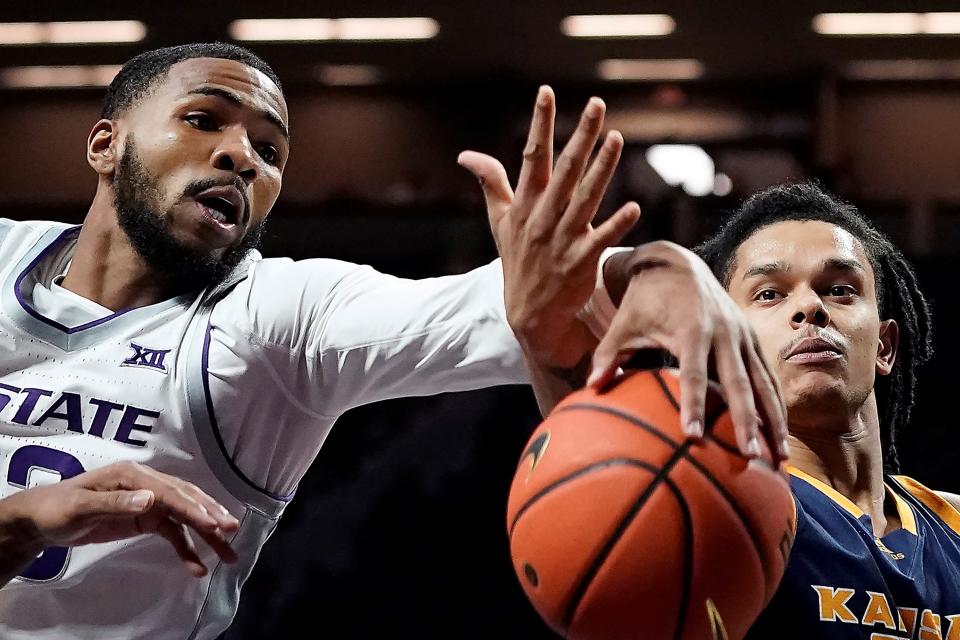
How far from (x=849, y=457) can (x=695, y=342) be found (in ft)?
3.57

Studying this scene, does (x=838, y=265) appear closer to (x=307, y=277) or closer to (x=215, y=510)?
(x=307, y=277)

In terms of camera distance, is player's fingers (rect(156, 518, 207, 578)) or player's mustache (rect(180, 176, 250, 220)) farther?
player's mustache (rect(180, 176, 250, 220))

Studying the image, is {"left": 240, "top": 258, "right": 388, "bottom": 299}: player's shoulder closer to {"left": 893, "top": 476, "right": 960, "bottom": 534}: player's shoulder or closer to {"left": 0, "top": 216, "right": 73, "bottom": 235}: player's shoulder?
{"left": 0, "top": 216, "right": 73, "bottom": 235}: player's shoulder

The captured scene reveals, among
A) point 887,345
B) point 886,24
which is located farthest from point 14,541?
point 886,24

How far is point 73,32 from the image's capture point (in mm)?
10320

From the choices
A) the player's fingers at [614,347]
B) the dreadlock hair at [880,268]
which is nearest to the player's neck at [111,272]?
the player's fingers at [614,347]

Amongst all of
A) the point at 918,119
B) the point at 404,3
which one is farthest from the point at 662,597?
the point at 918,119

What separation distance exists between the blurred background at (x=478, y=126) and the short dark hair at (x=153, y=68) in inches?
86.0

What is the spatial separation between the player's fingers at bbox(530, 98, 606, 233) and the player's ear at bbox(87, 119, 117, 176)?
144 cm

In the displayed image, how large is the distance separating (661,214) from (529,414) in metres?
2.30

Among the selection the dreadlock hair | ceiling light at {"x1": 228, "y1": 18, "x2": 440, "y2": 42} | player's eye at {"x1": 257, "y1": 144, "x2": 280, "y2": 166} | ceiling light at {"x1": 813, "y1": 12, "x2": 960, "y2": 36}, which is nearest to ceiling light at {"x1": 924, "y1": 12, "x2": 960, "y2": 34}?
ceiling light at {"x1": 813, "y1": 12, "x2": 960, "y2": 36}

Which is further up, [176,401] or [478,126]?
[176,401]

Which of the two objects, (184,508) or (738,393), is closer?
(738,393)

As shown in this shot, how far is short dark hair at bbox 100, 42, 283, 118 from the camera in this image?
291 cm
